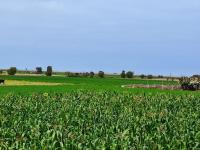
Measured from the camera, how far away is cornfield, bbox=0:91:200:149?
15617 millimetres

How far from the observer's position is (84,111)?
3036cm

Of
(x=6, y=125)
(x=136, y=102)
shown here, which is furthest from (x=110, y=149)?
(x=136, y=102)

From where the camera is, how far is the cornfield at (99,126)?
→ 15.6 m

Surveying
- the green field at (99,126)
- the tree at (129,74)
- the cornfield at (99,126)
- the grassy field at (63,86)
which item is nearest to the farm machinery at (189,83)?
the grassy field at (63,86)

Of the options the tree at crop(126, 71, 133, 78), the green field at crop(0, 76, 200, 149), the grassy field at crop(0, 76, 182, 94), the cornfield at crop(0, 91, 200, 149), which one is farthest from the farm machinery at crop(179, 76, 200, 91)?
the tree at crop(126, 71, 133, 78)

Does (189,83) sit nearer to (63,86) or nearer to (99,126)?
(63,86)

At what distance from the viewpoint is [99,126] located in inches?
823

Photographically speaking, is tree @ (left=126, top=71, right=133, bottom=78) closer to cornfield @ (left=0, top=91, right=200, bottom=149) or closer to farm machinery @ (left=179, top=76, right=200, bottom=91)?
farm machinery @ (left=179, top=76, right=200, bottom=91)

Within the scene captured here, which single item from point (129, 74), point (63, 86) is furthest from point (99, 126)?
point (129, 74)

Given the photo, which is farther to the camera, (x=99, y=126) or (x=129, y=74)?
(x=129, y=74)

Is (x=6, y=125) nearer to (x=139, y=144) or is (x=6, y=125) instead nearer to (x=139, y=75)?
(x=139, y=144)

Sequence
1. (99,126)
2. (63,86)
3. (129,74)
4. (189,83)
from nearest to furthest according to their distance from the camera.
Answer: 1. (99,126)
2. (63,86)
3. (189,83)
4. (129,74)

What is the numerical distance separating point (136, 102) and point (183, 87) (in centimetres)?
3845

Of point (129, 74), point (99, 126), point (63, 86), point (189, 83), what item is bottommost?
point (99, 126)
